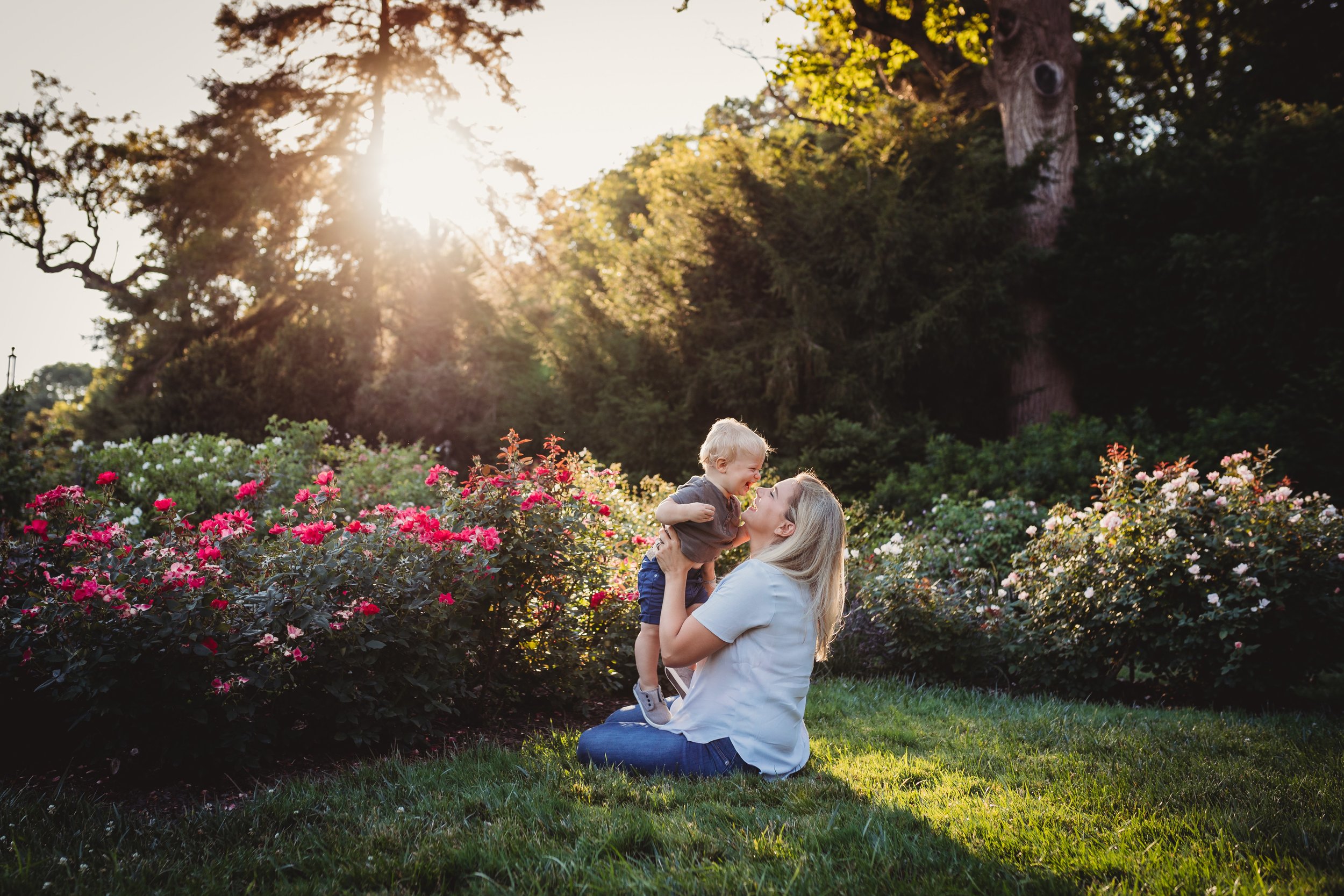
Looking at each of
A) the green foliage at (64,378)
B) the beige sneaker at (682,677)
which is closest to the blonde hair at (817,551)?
the beige sneaker at (682,677)

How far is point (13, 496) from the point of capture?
6621 mm

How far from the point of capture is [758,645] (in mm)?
2867

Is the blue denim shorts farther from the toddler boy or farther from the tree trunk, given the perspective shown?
the tree trunk

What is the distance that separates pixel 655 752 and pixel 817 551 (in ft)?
3.09

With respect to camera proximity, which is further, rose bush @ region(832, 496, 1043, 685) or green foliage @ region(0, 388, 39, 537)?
green foliage @ region(0, 388, 39, 537)

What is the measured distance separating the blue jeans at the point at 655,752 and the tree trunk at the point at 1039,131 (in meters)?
8.34

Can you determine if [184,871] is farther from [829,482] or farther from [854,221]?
[854,221]

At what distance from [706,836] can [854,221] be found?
28.3 ft

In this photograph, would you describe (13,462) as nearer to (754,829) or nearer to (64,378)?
(754,829)

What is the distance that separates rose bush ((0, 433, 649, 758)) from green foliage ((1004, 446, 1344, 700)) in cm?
259

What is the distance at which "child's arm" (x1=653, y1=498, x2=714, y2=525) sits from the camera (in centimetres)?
309

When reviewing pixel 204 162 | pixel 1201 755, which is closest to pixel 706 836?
pixel 1201 755

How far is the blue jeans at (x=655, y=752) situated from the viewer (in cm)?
291

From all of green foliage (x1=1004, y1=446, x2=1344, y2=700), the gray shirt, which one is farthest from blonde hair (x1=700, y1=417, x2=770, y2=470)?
green foliage (x1=1004, y1=446, x2=1344, y2=700)
